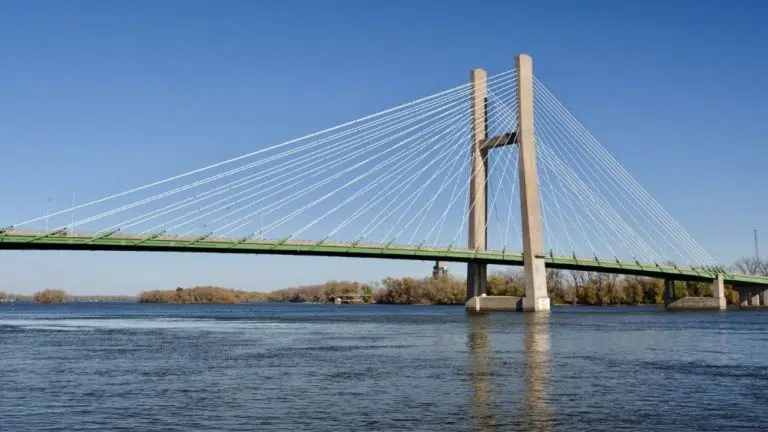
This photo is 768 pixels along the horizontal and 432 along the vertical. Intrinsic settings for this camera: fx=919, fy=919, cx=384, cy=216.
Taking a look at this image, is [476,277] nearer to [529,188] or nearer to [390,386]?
[529,188]

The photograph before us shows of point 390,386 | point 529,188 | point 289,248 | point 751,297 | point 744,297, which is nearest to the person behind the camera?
point 390,386

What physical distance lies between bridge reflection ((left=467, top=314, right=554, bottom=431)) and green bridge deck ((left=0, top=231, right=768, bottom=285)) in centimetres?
2189

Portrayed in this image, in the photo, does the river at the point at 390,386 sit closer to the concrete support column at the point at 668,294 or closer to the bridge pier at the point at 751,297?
the concrete support column at the point at 668,294

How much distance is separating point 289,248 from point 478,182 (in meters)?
15.1

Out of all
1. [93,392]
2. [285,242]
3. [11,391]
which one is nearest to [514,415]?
[93,392]

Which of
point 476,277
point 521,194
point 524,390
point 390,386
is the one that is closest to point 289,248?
point 521,194

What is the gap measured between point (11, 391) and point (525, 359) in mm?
13313

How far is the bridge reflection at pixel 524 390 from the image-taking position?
14523 mm

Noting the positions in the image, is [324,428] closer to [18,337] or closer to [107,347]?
[107,347]

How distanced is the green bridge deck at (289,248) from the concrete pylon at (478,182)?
2.19m

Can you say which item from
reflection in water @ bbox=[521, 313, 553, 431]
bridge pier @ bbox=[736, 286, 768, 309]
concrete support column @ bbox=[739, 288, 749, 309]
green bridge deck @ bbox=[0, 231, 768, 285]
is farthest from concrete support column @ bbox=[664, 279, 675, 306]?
reflection in water @ bbox=[521, 313, 553, 431]

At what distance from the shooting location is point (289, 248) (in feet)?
176

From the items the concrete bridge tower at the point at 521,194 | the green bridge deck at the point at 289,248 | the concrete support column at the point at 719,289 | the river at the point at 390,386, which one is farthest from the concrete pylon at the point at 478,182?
the river at the point at 390,386

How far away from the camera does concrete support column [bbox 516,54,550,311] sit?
5666 cm
